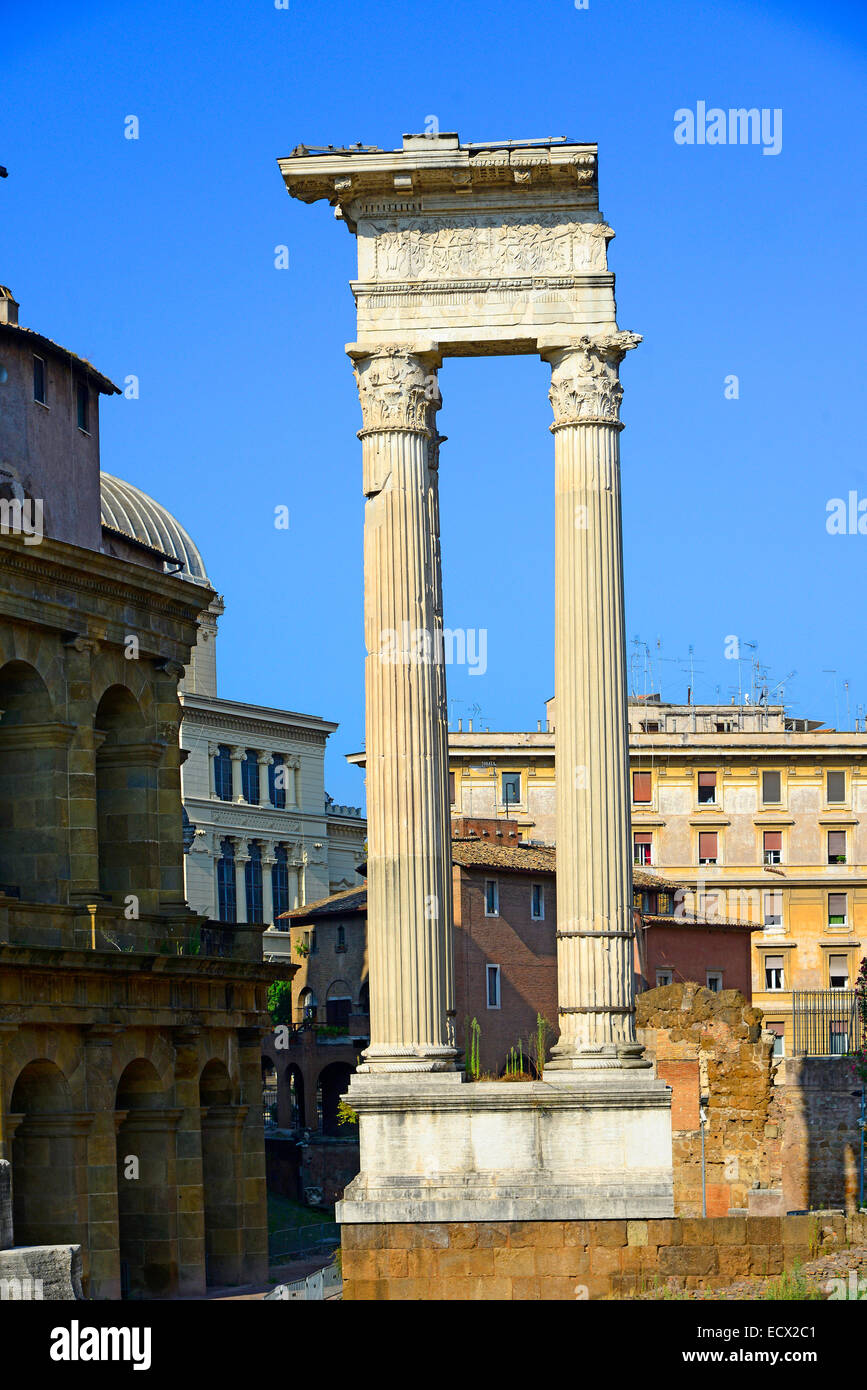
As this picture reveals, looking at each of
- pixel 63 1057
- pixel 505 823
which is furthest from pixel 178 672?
pixel 505 823

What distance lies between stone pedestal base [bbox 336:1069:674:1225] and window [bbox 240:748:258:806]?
7184 cm

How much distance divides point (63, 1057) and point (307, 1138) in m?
31.9

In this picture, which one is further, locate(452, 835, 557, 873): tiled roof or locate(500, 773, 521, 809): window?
locate(500, 773, 521, 809): window

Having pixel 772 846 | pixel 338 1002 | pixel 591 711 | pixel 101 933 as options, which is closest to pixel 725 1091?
pixel 101 933

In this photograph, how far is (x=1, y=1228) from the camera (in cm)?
2275

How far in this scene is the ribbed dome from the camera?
88875 mm

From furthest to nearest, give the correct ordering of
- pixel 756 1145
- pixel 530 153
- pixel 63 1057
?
1. pixel 756 1145
2. pixel 63 1057
3. pixel 530 153

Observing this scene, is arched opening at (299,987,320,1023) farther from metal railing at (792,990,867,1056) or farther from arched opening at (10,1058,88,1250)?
arched opening at (10,1058,88,1250)

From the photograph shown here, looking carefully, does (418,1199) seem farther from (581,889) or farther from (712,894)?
(712,894)

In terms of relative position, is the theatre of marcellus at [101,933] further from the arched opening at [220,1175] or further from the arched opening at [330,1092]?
the arched opening at [330,1092]

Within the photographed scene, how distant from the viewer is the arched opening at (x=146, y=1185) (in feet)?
155

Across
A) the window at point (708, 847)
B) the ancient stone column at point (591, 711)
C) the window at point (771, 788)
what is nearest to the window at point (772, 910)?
the window at point (708, 847)

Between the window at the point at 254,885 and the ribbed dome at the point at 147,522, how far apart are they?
11351 millimetres

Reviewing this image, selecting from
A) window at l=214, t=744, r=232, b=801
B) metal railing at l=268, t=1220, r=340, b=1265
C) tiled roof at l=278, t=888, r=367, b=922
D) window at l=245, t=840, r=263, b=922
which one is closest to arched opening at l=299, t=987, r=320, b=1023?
tiled roof at l=278, t=888, r=367, b=922
